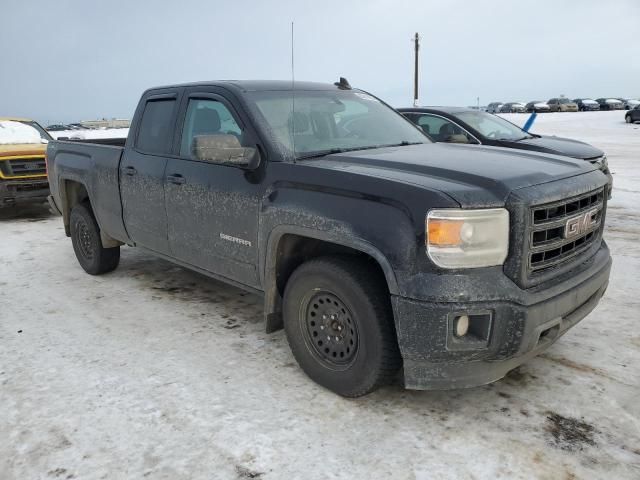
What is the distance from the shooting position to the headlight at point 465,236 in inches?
104

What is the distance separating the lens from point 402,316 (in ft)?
9.09

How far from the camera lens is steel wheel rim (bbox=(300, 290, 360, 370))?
3.14 meters

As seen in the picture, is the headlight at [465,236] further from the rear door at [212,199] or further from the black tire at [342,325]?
the rear door at [212,199]

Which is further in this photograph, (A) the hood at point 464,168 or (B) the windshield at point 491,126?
(B) the windshield at point 491,126

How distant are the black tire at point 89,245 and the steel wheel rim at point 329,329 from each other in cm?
322

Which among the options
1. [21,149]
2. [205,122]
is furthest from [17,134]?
[205,122]

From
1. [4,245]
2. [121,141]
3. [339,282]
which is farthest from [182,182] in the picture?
[4,245]

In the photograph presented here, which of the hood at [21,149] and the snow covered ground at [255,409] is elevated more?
the hood at [21,149]

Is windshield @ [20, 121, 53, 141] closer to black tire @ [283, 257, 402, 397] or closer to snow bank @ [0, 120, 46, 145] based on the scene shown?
snow bank @ [0, 120, 46, 145]

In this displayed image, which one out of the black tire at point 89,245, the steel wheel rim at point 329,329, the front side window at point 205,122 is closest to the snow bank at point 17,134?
the black tire at point 89,245

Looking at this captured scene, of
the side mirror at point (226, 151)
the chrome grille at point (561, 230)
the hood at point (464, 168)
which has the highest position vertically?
the side mirror at point (226, 151)

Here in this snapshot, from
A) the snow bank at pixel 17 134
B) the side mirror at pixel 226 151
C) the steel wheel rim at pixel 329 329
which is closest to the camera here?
the steel wheel rim at pixel 329 329

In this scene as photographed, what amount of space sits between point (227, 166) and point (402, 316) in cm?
171

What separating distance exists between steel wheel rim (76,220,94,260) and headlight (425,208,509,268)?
4344mm
